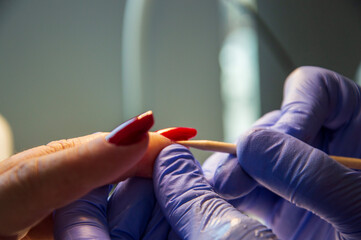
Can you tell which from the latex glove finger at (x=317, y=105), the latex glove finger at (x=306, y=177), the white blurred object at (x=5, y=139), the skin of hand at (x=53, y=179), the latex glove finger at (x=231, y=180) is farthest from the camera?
the white blurred object at (x=5, y=139)

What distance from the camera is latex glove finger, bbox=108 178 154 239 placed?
1.82 ft

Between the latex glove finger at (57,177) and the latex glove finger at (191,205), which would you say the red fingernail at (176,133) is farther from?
the latex glove finger at (57,177)

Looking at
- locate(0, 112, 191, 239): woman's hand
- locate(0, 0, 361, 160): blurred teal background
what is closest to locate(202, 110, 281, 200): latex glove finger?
locate(0, 112, 191, 239): woman's hand

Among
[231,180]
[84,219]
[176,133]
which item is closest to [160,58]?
[176,133]

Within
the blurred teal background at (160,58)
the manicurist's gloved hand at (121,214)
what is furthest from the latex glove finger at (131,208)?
the blurred teal background at (160,58)

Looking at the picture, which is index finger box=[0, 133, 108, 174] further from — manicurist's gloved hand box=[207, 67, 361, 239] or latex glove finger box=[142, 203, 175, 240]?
manicurist's gloved hand box=[207, 67, 361, 239]

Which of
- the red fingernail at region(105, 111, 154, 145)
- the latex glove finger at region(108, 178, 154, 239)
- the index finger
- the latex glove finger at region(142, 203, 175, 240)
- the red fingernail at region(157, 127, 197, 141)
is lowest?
the latex glove finger at region(142, 203, 175, 240)

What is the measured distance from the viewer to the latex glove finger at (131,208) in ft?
1.82

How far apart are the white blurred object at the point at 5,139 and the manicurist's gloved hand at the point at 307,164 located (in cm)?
79

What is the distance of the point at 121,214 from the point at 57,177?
0.19 metres

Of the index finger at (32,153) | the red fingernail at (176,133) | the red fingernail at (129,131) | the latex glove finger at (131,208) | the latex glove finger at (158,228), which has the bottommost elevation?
the latex glove finger at (158,228)

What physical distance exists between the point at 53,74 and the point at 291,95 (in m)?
0.86

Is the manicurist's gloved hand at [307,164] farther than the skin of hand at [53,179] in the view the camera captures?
Yes

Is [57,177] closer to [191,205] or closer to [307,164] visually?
[191,205]
